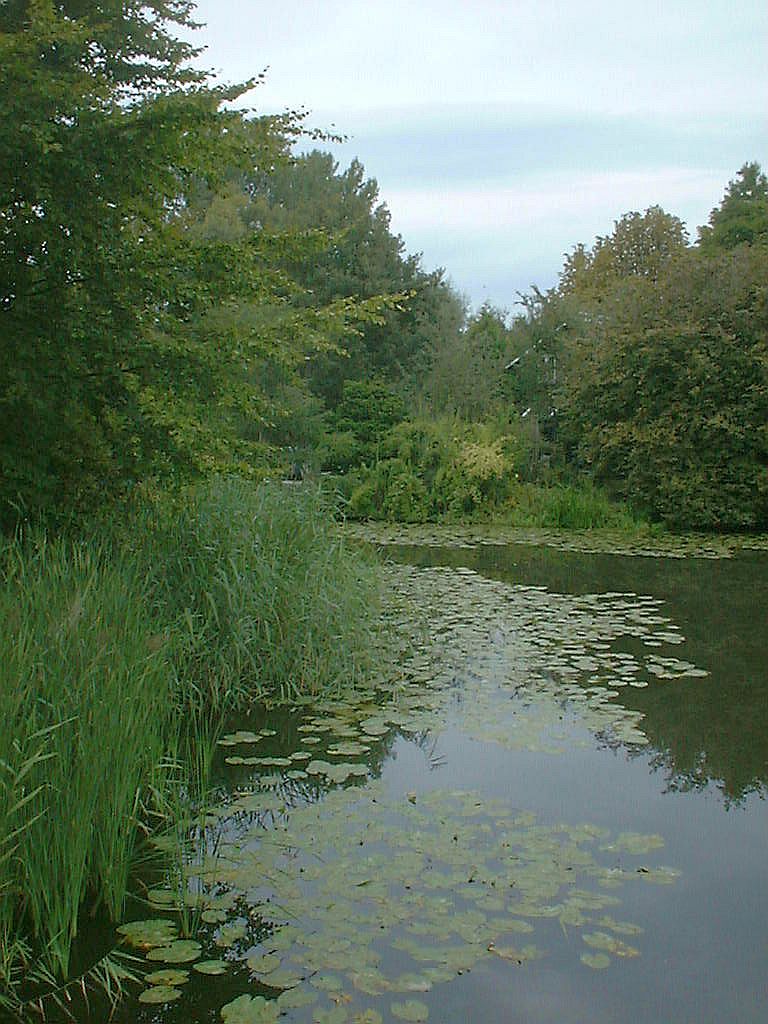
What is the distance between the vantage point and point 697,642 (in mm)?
7402

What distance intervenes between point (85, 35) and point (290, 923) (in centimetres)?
480

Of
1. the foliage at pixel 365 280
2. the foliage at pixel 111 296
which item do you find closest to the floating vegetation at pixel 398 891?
the foliage at pixel 111 296

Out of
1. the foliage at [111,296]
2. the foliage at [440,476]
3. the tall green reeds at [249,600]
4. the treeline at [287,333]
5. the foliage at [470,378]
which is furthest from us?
the foliage at [470,378]

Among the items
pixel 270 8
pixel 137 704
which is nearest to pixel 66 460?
pixel 137 704

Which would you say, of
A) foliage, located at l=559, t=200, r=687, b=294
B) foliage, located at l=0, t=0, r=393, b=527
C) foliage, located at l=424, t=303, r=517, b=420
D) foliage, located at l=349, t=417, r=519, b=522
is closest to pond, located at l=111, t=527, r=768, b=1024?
foliage, located at l=0, t=0, r=393, b=527

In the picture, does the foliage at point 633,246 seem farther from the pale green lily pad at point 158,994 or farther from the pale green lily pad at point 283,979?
the pale green lily pad at point 158,994

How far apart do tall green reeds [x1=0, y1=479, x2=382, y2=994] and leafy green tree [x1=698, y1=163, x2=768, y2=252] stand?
23895 mm

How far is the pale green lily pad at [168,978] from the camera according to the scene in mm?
2885

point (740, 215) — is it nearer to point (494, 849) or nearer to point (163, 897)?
point (494, 849)

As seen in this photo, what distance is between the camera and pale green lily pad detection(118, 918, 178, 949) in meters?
3.09

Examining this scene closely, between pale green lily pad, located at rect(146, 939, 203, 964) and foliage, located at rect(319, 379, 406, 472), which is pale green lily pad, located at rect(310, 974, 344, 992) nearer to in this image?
pale green lily pad, located at rect(146, 939, 203, 964)

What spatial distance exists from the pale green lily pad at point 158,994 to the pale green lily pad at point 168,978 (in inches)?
0.6

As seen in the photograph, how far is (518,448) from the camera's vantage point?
16797mm

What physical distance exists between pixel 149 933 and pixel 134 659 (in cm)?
127
